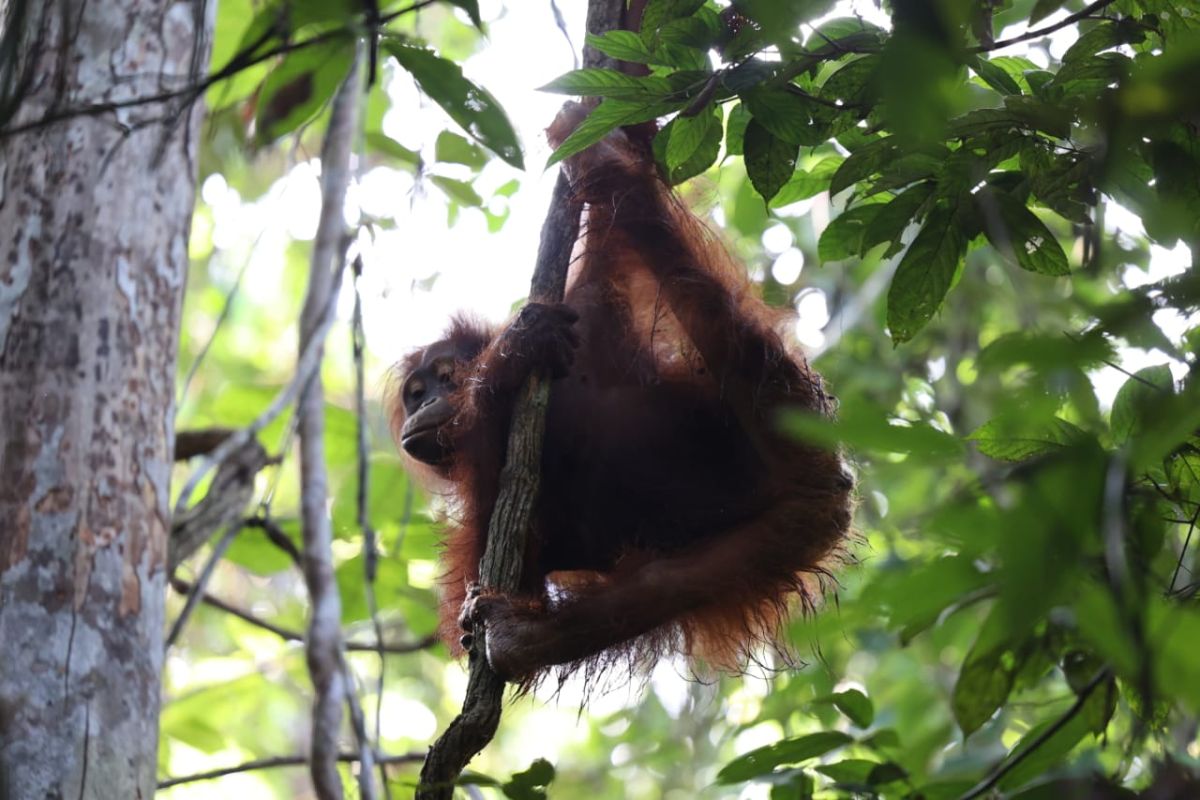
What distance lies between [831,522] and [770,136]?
110 centimetres

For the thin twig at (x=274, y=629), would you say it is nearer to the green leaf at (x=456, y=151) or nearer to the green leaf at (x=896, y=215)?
the green leaf at (x=456, y=151)

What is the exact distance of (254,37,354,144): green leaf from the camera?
2035 millimetres

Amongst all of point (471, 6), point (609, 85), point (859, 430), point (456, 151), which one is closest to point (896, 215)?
→ point (609, 85)

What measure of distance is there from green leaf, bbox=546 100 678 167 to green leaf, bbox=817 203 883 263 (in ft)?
1.69

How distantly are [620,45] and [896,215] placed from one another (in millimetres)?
588

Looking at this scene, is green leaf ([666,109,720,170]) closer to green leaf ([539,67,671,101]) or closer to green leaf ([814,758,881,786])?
green leaf ([539,67,671,101])

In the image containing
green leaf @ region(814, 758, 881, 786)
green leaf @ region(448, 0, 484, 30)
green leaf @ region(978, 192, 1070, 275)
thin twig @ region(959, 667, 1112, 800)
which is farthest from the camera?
green leaf @ region(814, 758, 881, 786)

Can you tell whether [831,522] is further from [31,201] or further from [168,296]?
[31,201]

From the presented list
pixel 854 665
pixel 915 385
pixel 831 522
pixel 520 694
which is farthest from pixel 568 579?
pixel 854 665

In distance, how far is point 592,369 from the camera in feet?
11.1

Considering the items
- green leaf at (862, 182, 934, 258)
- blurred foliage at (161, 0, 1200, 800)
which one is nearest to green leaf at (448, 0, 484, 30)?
blurred foliage at (161, 0, 1200, 800)

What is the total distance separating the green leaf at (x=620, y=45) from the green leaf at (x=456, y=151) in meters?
1.66

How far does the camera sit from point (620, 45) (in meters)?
1.96

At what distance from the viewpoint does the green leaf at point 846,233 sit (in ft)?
7.57
